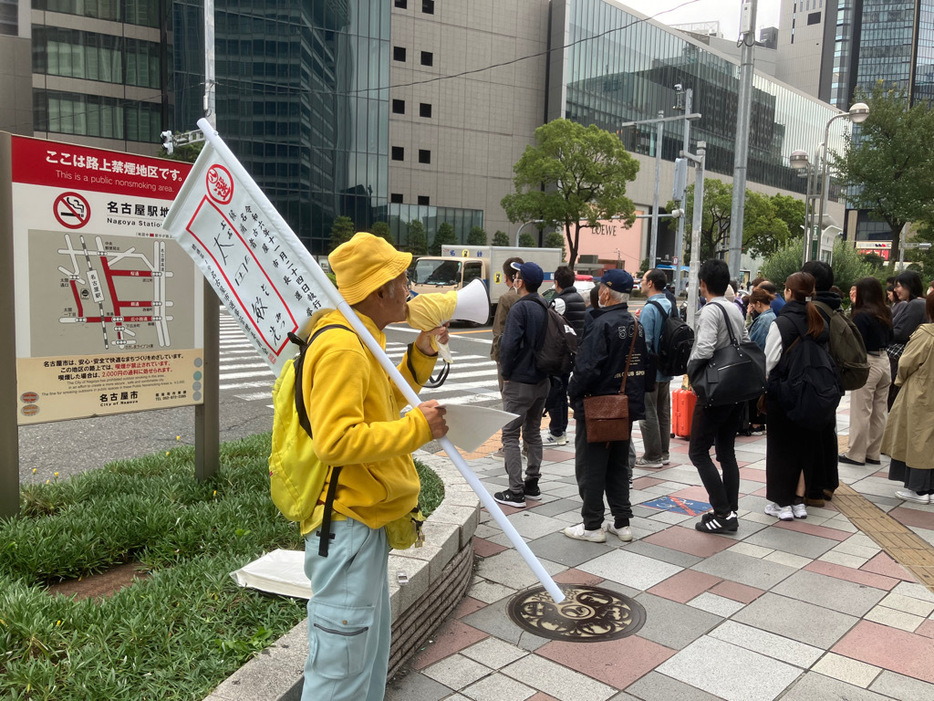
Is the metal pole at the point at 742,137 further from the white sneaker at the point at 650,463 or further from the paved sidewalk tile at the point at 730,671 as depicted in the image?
the paved sidewalk tile at the point at 730,671

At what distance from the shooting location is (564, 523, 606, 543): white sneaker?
5.09m

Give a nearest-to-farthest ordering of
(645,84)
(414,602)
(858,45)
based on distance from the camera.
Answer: (414,602) < (645,84) < (858,45)

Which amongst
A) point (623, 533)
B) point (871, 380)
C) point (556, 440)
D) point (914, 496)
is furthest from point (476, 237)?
point (623, 533)

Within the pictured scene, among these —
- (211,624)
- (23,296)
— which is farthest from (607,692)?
(23,296)

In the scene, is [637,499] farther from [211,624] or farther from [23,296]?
[23,296]

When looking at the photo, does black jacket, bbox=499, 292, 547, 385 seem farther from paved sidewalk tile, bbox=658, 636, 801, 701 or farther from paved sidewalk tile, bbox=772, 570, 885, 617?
paved sidewalk tile, bbox=658, 636, 801, 701

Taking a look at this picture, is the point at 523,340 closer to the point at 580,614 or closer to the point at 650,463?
the point at 580,614

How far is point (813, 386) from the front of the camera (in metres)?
5.37

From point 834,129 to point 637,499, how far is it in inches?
4652

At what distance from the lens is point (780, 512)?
5.80 meters

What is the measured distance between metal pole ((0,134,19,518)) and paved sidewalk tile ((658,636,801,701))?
3.76 metres

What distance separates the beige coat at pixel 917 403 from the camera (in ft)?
19.9

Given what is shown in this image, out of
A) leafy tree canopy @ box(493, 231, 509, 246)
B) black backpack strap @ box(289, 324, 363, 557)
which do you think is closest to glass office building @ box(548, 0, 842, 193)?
leafy tree canopy @ box(493, 231, 509, 246)

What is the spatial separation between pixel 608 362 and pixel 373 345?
303cm
